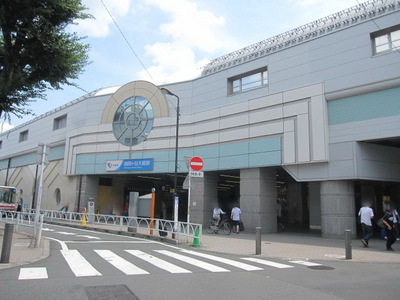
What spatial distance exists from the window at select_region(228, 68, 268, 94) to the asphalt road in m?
14.6

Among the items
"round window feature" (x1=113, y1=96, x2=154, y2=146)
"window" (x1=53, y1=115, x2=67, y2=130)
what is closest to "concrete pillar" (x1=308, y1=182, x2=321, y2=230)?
"round window feature" (x1=113, y1=96, x2=154, y2=146)

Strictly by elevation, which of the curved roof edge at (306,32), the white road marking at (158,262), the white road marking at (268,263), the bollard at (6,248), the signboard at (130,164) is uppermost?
the curved roof edge at (306,32)

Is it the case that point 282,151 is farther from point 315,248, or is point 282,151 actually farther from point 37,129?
point 37,129

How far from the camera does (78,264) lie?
28.8ft

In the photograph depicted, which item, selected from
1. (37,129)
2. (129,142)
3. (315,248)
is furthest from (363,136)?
(37,129)

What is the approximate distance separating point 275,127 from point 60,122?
87.9 ft

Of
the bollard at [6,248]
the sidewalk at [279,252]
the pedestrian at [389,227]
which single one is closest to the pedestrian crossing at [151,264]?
the sidewalk at [279,252]

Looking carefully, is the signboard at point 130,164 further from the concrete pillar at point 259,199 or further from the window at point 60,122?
the window at point 60,122

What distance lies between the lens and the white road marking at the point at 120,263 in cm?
802

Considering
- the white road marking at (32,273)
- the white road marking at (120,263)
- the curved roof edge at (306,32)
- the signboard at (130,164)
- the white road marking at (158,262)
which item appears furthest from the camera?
the signboard at (130,164)

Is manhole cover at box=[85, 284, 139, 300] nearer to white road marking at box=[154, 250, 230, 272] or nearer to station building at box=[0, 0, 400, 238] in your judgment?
white road marking at box=[154, 250, 230, 272]

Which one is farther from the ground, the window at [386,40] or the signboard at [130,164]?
the window at [386,40]

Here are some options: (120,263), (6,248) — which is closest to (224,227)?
(120,263)

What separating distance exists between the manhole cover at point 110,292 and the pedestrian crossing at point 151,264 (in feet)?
4.21
